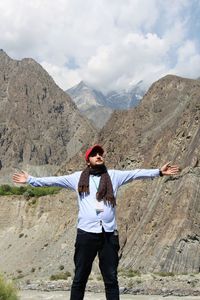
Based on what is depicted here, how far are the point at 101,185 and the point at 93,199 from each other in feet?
0.71

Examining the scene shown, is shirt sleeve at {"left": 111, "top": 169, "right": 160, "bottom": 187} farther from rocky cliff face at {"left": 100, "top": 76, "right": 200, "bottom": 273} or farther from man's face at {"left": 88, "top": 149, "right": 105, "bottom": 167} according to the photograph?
rocky cliff face at {"left": 100, "top": 76, "right": 200, "bottom": 273}

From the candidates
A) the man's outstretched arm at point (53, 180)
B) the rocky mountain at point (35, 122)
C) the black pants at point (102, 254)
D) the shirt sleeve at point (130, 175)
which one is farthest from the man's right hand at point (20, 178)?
the rocky mountain at point (35, 122)

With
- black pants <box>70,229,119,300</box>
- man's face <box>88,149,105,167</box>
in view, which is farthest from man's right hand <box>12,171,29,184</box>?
black pants <box>70,229,119,300</box>

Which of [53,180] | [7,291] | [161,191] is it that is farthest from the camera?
[161,191]

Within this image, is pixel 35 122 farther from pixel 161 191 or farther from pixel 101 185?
pixel 101 185

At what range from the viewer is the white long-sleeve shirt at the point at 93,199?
6.82 meters

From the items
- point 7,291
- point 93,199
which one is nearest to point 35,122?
point 7,291

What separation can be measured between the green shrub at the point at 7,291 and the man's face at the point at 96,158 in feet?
14.0

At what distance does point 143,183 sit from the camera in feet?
125

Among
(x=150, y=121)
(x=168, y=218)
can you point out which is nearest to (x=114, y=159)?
(x=150, y=121)

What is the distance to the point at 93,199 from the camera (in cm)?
695

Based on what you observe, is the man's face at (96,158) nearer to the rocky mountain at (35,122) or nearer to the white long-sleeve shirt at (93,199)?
the white long-sleeve shirt at (93,199)

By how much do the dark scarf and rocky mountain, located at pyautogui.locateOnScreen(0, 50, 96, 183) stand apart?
14851 cm

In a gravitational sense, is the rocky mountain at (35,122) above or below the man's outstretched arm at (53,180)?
above
